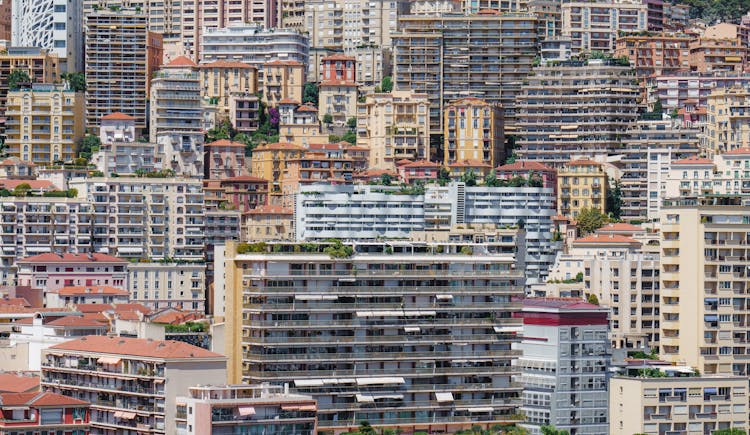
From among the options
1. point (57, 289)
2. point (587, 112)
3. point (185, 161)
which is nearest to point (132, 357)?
point (57, 289)

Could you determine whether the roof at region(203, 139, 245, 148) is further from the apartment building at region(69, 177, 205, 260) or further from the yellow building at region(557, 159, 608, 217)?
the yellow building at region(557, 159, 608, 217)

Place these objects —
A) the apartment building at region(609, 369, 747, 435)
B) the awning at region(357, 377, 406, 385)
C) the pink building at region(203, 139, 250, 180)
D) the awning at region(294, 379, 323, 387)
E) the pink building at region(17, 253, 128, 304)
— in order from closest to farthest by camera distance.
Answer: the awning at region(294, 379, 323, 387), the awning at region(357, 377, 406, 385), the apartment building at region(609, 369, 747, 435), the pink building at region(17, 253, 128, 304), the pink building at region(203, 139, 250, 180)

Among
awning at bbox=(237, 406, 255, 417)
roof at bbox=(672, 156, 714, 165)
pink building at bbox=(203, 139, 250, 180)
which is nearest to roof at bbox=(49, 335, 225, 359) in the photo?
awning at bbox=(237, 406, 255, 417)

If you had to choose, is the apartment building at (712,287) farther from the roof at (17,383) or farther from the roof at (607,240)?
the roof at (607,240)

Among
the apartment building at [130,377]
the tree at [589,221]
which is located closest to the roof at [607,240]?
the tree at [589,221]

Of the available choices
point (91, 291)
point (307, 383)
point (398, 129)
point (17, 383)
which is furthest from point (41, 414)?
point (398, 129)

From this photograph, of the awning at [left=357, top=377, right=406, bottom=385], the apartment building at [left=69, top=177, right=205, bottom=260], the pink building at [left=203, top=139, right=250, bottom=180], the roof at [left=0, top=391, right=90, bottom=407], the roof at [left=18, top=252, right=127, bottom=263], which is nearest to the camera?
the roof at [left=0, top=391, right=90, bottom=407]
